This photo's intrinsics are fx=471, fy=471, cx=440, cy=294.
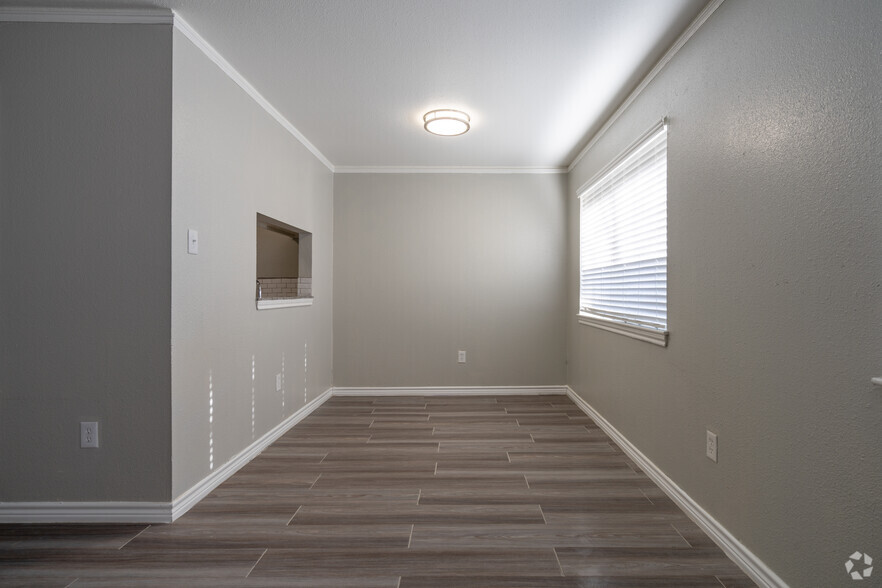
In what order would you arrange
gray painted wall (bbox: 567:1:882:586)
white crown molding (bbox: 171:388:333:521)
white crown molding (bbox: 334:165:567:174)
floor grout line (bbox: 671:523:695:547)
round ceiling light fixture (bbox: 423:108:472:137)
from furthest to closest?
white crown molding (bbox: 334:165:567:174) → round ceiling light fixture (bbox: 423:108:472:137) → white crown molding (bbox: 171:388:333:521) → floor grout line (bbox: 671:523:695:547) → gray painted wall (bbox: 567:1:882:586)

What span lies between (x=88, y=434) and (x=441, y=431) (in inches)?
86.3

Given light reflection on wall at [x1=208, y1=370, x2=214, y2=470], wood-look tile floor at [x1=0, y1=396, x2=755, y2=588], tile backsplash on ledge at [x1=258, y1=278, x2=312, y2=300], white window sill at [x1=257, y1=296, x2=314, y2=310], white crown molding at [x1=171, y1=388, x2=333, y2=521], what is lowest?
wood-look tile floor at [x1=0, y1=396, x2=755, y2=588]

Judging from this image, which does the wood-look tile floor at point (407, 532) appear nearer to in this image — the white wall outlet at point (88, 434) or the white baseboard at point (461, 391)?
the white wall outlet at point (88, 434)

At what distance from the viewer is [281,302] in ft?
11.5

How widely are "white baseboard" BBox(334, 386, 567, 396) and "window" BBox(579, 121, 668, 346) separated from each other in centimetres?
103

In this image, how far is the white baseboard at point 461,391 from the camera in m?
4.82

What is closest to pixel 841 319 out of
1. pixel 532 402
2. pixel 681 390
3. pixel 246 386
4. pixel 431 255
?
pixel 681 390

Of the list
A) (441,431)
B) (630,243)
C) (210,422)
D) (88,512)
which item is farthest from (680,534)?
(88,512)

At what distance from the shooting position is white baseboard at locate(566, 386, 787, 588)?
1.67m

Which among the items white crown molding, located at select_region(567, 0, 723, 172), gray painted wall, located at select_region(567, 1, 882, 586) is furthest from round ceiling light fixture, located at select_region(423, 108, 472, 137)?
gray painted wall, located at select_region(567, 1, 882, 586)

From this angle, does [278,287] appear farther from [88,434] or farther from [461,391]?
[88,434]

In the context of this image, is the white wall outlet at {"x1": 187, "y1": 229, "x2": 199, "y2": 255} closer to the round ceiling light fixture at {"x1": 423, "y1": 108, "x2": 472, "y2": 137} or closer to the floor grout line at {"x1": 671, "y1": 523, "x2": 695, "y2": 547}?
the round ceiling light fixture at {"x1": 423, "y1": 108, "x2": 472, "y2": 137}

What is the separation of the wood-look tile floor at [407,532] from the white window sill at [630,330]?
0.78 metres

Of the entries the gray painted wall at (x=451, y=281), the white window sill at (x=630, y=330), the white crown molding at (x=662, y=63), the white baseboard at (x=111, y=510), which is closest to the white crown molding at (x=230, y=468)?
the white baseboard at (x=111, y=510)
